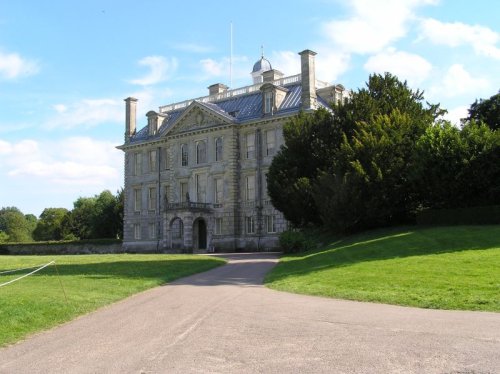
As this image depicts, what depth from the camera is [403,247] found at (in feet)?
91.4

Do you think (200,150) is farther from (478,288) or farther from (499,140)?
(478,288)

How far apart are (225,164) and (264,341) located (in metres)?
47.6

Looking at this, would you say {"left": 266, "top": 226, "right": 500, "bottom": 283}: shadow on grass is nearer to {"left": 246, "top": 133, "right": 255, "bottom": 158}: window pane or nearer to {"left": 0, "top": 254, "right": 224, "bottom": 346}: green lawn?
{"left": 0, "top": 254, "right": 224, "bottom": 346}: green lawn

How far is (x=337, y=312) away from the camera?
1339 centimetres

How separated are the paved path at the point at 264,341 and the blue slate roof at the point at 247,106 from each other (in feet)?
134

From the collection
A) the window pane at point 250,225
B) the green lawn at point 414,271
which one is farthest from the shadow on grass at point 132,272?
the window pane at point 250,225

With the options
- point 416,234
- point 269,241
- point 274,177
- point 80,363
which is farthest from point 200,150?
point 80,363

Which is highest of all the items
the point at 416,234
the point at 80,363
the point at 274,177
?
the point at 274,177

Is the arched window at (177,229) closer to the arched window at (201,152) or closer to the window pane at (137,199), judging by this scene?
the arched window at (201,152)

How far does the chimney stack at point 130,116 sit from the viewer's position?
2768 inches

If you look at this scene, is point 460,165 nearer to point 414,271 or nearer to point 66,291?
point 414,271

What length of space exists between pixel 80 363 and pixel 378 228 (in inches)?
1272

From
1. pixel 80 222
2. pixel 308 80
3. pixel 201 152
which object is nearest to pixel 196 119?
pixel 201 152

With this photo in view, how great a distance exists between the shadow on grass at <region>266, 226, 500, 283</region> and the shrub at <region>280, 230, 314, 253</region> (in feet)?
20.4
